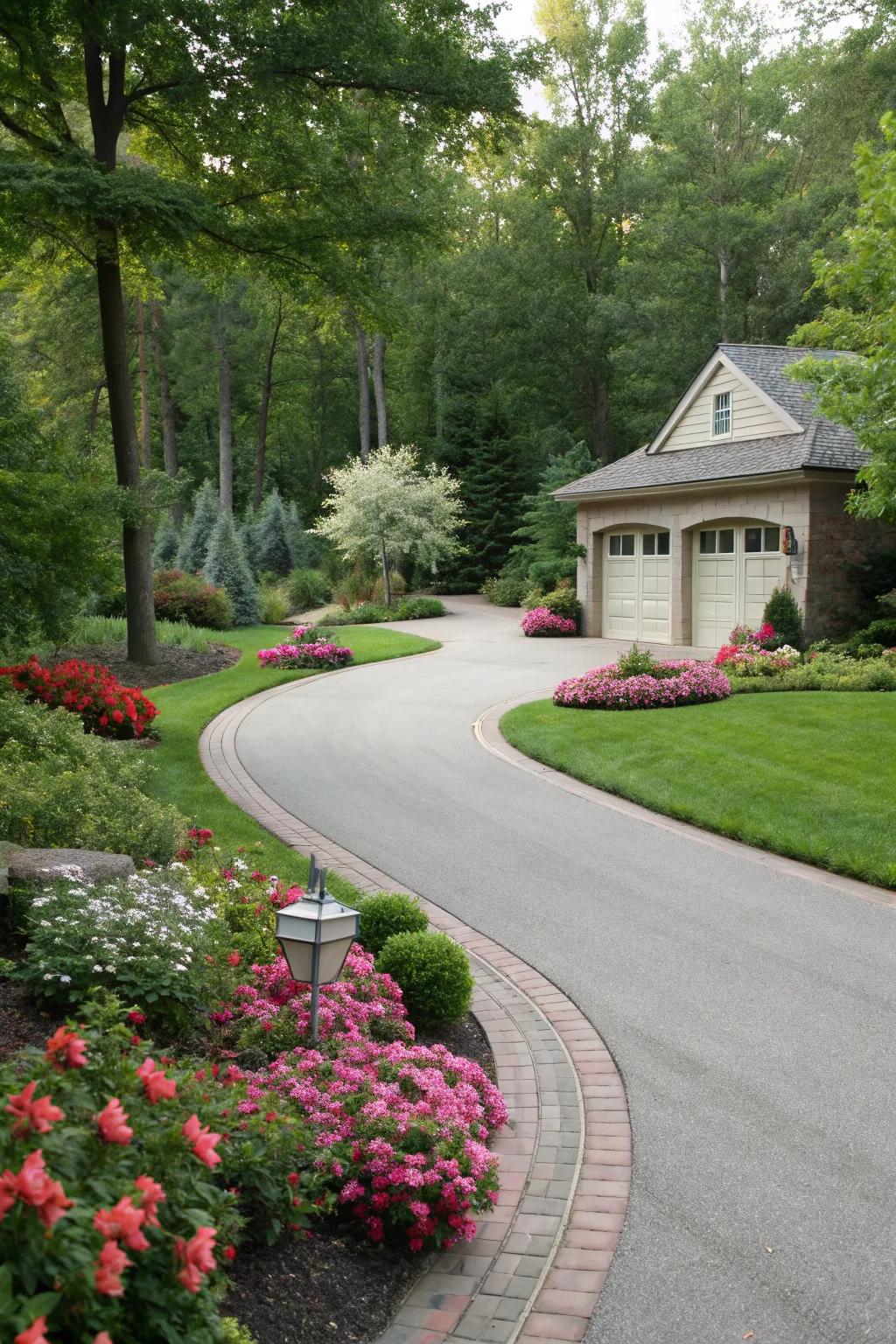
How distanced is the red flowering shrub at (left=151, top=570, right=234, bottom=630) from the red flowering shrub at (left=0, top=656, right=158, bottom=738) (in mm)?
13614

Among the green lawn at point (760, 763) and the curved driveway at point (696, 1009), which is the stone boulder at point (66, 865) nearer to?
the curved driveway at point (696, 1009)

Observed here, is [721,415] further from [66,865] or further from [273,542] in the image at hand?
[66,865]

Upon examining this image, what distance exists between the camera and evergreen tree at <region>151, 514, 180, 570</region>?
37.7 metres

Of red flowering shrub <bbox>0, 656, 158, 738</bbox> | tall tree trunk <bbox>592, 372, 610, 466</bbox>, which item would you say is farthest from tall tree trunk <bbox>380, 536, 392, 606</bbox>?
red flowering shrub <bbox>0, 656, 158, 738</bbox>

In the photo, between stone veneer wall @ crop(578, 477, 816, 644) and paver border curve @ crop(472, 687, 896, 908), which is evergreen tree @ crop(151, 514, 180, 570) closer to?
stone veneer wall @ crop(578, 477, 816, 644)

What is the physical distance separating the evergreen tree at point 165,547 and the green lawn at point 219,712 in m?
9.31

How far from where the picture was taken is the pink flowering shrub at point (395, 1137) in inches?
162

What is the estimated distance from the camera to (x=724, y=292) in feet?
126

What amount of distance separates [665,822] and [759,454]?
14020mm

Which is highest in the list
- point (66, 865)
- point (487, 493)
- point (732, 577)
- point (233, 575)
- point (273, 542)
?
point (487, 493)

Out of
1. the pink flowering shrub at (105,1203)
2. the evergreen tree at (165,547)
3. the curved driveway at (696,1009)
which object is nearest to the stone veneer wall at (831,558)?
the curved driveway at (696,1009)

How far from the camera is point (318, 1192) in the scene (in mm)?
4113

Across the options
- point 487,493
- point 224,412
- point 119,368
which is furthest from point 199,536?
point 119,368

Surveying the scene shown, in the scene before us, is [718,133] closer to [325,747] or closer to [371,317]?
[371,317]
